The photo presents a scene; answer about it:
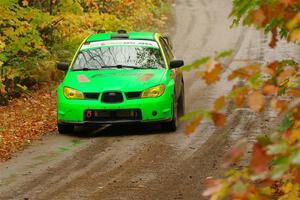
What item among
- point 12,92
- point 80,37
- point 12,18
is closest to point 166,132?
point 12,18

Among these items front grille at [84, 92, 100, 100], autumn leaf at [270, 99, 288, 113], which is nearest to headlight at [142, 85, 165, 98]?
front grille at [84, 92, 100, 100]

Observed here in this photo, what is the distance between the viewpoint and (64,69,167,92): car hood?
11.0m

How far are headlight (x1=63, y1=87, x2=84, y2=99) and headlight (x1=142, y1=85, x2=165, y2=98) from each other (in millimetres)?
1077

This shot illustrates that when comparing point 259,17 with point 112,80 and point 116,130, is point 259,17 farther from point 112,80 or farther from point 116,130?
point 116,130

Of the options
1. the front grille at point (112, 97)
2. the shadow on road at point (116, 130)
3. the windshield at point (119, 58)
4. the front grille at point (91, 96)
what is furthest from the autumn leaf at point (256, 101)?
the windshield at point (119, 58)

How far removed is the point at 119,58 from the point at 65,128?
1691mm

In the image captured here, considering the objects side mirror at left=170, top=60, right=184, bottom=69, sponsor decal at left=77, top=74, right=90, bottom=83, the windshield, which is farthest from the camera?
the windshield

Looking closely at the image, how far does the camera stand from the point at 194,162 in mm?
9078

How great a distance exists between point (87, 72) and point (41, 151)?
2.04 meters

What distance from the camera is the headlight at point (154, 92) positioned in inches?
435

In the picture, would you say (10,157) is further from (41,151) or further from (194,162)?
(194,162)

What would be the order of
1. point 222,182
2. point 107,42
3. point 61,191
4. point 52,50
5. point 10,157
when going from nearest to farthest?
point 222,182 < point 61,191 < point 10,157 < point 107,42 < point 52,50

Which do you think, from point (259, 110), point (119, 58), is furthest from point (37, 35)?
point (259, 110)

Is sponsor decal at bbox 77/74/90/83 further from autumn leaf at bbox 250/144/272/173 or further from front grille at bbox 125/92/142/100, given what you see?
autumn leaf at bbox 250/144/272/173
